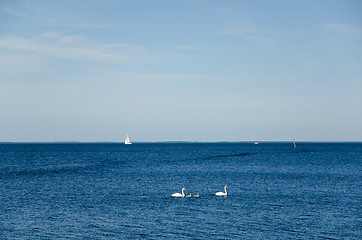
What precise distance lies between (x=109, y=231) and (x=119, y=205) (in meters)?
12.9

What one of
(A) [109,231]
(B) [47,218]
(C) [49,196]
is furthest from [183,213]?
(C) [49,196]

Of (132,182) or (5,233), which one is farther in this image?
(132,182)

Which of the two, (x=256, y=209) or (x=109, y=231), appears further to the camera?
(x=256, y=209)

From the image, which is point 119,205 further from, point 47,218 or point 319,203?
point 319,203

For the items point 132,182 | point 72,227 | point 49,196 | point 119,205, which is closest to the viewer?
point 72,227

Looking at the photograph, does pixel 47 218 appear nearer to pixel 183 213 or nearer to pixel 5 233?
pixel 5 233

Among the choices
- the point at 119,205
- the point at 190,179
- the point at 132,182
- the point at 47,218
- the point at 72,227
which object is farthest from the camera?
the point at 190,179

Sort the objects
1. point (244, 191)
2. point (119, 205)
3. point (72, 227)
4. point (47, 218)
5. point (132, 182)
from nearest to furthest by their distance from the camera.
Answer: point (72, 227), point (47, 218), point (119, 205), point (244, 191), point (132, 182)

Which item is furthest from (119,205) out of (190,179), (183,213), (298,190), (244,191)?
(190,179)

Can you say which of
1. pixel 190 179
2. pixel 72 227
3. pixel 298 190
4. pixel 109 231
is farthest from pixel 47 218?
pixel 190 179

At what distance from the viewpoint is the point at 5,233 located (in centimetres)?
3691

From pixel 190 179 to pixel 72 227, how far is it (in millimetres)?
46909

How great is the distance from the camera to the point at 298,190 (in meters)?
64.9

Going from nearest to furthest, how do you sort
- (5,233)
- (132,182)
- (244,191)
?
(5,233) < (244,191) < (132,182)
